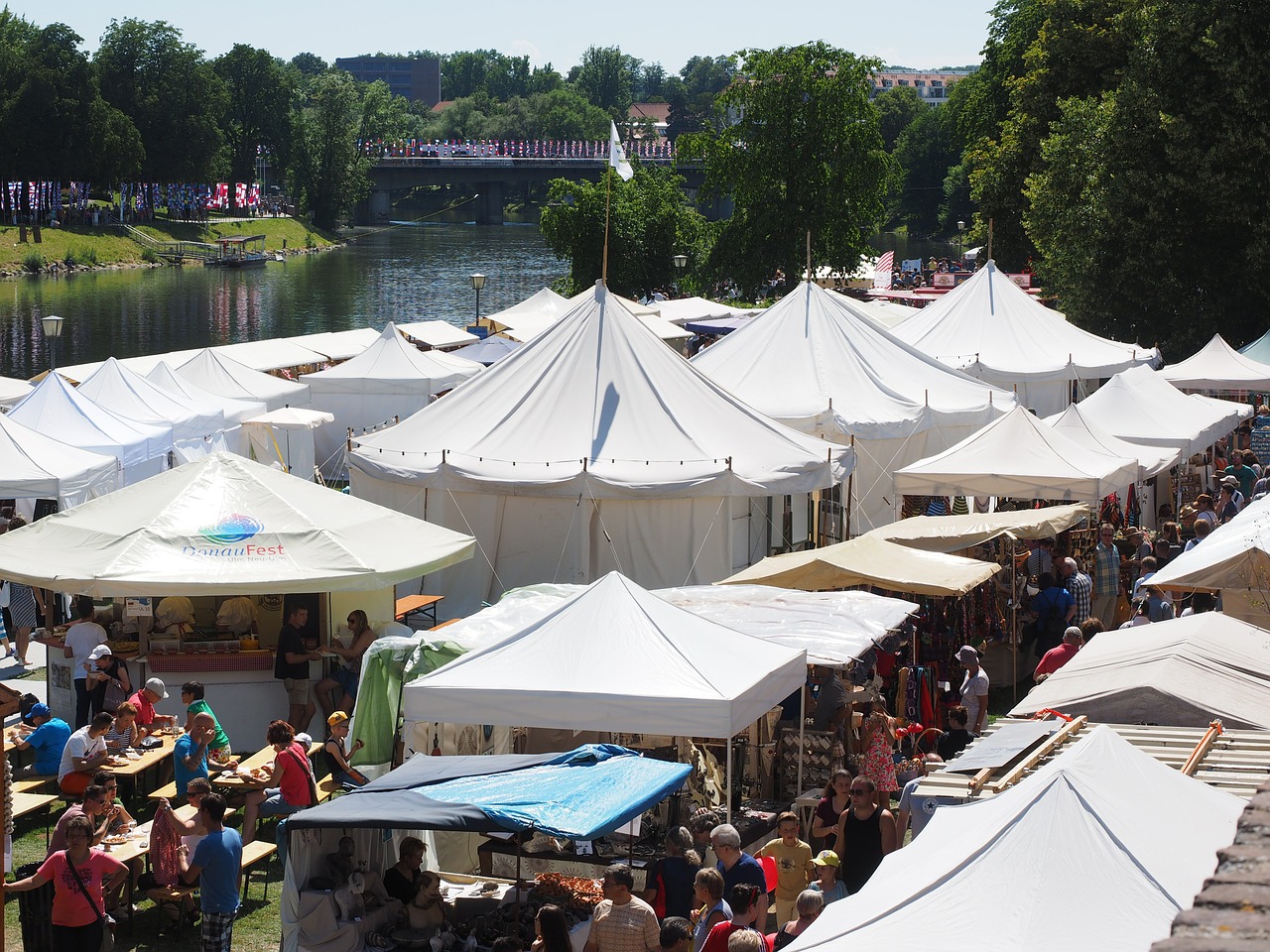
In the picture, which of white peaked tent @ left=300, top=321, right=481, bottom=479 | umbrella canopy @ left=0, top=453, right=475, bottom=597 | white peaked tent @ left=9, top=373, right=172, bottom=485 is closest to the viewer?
umbrella canopy @ left=0, top=453, right=475, bottom=597

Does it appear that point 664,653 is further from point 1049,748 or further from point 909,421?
point 909,421

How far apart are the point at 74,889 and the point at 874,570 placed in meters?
7.96

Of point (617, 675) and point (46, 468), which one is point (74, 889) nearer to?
point (617, 675)

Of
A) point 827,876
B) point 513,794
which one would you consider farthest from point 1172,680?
point 513,794

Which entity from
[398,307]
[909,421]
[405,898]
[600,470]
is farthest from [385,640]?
[398,307]

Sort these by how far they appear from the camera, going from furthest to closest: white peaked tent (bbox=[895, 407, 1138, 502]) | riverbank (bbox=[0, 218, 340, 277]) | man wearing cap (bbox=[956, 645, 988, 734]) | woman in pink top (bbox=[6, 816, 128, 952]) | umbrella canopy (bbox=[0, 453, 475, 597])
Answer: riverbank (bbox=[0, 218, 340, 277]) < white peaked tent (bbox=[895, 407, 1138, 502]) < umbrella canopy (bbox=[0, 453, 475, 597]) < man wearing cap (bbox=[956, 645, 988, 734]) < woman in pink top (bbox=[6, 816, 128, 952])

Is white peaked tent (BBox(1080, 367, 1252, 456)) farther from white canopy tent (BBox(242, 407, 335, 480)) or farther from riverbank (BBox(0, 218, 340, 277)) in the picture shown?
riverbank (BBox(0, 218, 340, 277))

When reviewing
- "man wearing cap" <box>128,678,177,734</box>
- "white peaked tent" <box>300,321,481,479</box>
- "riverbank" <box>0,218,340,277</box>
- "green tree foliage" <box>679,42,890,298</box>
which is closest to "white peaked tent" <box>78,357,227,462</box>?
"white peaked tent" <box>300,321,481,479</box>

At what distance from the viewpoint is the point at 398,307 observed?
7469 cm

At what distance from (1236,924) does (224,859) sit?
706 cm

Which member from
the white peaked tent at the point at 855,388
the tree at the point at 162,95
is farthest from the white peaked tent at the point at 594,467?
the tree at the point at 162,95

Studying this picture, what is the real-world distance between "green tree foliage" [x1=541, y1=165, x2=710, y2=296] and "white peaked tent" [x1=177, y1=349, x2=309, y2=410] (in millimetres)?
23189

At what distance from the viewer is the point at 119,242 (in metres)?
95.2

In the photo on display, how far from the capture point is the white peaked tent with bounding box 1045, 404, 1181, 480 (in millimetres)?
20141
